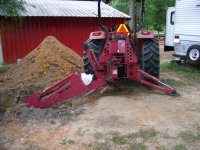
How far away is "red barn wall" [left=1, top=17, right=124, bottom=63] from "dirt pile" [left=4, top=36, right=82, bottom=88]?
439 centimetres

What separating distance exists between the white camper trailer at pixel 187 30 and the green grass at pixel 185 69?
357mm

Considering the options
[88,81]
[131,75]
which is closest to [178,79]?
[131,75]

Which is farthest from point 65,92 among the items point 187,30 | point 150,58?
point 187,30

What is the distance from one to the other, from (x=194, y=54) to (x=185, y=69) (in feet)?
2.28

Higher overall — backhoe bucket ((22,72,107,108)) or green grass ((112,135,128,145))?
backhoe bucket ((22,72,107,108))

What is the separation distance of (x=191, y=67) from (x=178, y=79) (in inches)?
90.6

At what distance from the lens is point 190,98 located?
24.8 feet

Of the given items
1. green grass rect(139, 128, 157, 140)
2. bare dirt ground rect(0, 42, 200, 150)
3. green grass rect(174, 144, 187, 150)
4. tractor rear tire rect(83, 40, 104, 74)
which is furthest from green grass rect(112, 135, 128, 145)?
tractor rear tire rect(83, 40, 104, 74)

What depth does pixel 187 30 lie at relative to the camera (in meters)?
11.8

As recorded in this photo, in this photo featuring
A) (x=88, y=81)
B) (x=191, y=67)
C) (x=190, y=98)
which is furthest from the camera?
(x=191, y=67)

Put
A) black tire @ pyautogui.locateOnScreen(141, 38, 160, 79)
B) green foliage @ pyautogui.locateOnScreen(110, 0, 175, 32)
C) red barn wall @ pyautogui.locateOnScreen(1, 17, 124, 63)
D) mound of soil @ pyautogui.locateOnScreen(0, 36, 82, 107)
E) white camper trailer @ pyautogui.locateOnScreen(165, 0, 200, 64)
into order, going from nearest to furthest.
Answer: black tire @ pyautogui.locateOnScreen(141, 38, 160, 79), mound of soil @ pyautogui.locateOnScreen(0, 36, 82, 107), white camper trailer @ pyautogui.locateOnScreen(165, 0, 200, 64), red barn wall @ pyautogui.locateOnScreen(1, 17, 124, 63), green foliage @ pyautogui.locateOnScreen(110, 0, 175, 32)

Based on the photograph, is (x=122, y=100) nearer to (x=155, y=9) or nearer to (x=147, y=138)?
(x=147, y=138)

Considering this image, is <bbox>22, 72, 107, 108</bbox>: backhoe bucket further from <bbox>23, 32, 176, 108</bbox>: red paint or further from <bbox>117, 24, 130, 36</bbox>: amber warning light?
<bbox>117, 24, 130, 36</bbox>: amber warning light

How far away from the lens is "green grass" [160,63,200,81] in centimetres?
1061
